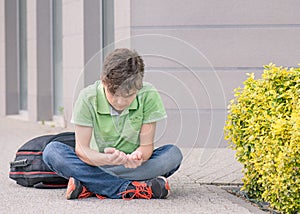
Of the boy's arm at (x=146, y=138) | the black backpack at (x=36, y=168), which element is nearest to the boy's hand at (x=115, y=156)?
the boy's arm at (x=146, y=138)

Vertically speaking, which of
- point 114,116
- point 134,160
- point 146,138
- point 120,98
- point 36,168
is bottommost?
point 36,168

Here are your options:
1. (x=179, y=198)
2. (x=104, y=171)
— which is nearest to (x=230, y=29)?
(x=179, y=198)

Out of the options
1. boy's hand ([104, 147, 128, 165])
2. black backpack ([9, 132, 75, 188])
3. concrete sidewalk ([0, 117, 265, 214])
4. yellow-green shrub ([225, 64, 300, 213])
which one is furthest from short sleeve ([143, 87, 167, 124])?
black backpack ([9, 132, 75, 188])

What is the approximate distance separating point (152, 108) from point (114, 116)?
0.26m

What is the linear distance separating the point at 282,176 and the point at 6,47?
32.8 ft

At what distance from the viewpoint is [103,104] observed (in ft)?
17.1

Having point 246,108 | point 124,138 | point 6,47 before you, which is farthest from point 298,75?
point 6,47

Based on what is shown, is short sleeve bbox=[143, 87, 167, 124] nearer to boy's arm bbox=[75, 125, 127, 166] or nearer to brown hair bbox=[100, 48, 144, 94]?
brown hair bbox=[100, 48, 144, 94]

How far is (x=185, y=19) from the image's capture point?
857cm

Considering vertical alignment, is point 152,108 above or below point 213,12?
below

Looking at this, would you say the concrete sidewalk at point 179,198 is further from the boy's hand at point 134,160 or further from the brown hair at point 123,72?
the brown hair at point 123,72

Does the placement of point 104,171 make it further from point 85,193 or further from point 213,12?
point 213,12

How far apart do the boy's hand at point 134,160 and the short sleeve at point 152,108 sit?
0.71ft

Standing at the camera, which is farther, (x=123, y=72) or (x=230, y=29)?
(x=230, y=29)
